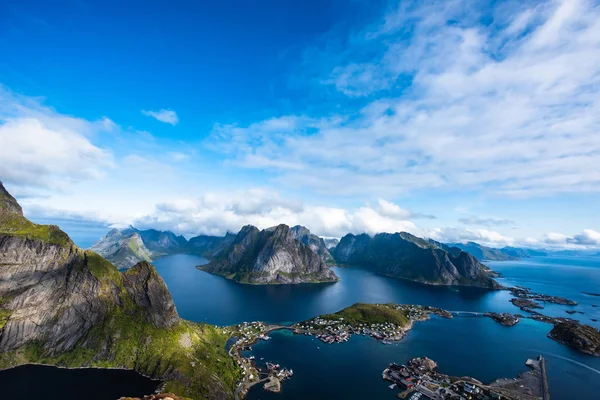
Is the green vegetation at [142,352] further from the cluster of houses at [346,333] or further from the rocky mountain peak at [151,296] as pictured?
the cluster of houses at [346,333]

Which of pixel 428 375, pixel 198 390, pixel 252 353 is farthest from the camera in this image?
pixel 252 353

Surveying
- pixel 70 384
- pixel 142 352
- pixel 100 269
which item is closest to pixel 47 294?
pixel 100 269

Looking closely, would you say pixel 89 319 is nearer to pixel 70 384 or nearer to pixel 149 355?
pixel 70 384

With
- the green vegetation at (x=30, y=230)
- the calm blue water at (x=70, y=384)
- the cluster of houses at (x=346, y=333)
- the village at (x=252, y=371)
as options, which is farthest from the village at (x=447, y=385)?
the green vegetation at (x=30, y=230)

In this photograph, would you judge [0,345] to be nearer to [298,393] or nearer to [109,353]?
[109,353]

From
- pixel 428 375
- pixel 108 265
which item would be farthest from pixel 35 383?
pixel 428 375

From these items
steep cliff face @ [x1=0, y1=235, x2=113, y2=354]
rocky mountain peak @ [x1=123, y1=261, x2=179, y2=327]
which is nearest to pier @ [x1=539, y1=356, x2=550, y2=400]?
rocky mountain peak @ [x1=123, y1=261, x2=179, y2=327]
